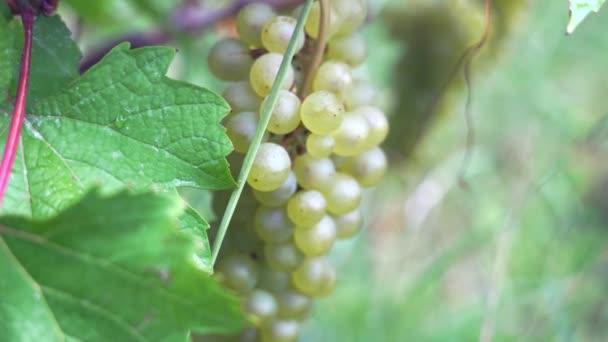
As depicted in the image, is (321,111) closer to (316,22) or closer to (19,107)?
(316,22)

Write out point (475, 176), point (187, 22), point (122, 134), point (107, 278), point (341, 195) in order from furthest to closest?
point (475, 176) < point (187, 22) < point (341, 195) < point (122, 134) < point (107, 278)

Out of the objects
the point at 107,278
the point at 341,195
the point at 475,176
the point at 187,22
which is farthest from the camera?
the point at 475,176

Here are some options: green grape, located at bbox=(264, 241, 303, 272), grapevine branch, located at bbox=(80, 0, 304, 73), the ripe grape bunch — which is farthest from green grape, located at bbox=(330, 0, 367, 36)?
grapevine branch, located at bbox=(80, 0, 304, 73)

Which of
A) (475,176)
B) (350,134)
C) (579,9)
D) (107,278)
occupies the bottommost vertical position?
(107,278)

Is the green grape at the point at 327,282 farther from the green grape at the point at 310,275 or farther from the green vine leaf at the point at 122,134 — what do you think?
the green vine leaf at the point at 122,134

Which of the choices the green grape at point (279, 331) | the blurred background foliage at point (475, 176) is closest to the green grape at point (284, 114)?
the green grape at point (279, 331)

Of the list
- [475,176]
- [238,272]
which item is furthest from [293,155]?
[475,176]
